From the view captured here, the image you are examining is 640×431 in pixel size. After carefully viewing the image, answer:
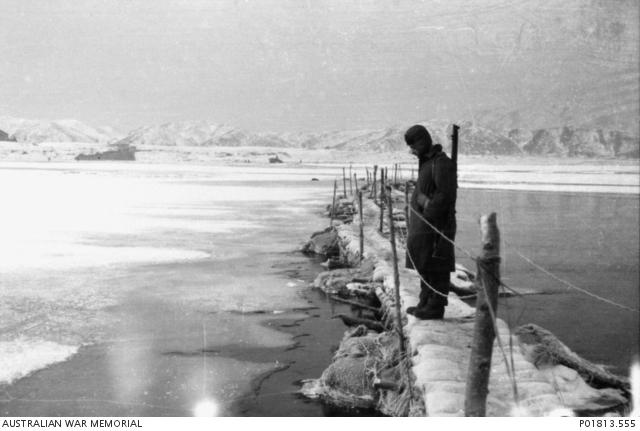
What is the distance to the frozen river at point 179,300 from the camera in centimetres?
566

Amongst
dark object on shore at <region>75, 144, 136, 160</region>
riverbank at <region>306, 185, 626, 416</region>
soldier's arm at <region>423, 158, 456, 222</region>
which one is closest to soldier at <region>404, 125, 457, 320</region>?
soldier's arm at <region>423, 158, 456, 222</region>

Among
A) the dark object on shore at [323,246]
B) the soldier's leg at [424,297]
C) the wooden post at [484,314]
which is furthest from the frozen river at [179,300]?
the wooden post at [484,314]

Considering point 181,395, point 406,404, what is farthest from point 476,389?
point 181,395

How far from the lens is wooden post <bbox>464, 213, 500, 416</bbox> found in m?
3.57

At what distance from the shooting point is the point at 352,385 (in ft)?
18.1

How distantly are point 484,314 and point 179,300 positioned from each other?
19.0 ft

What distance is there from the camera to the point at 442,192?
492 cm

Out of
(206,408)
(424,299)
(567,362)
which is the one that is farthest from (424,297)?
(206,408)

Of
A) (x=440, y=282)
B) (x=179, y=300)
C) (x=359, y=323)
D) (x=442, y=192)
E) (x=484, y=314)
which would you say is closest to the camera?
(x=484, y=314)

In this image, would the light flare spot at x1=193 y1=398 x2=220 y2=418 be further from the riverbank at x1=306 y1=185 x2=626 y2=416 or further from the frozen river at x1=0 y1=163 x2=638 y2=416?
the riverbank at x1=306 y1=185 x2=626 y2=416

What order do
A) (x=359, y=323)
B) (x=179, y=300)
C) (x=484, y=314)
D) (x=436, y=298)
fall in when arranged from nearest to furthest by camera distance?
(x=484, y=314)
(x=436, y=298)
(x=359, y=323)
(x=179, y=300)

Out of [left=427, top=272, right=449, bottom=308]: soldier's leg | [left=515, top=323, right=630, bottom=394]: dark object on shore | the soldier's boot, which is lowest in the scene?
[left=515, top=323, right=630, bottom=394]: dark object on shore

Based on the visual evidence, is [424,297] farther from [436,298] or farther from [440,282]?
[440,282]

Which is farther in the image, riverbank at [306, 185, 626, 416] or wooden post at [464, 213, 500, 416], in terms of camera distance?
riverbank at [306, 185, 626, 416]
